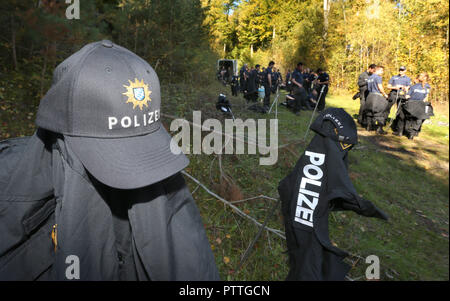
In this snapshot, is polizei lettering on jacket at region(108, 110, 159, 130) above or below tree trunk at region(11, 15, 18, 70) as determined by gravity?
below

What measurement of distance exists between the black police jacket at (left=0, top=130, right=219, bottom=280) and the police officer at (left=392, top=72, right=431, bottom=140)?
27.3ft

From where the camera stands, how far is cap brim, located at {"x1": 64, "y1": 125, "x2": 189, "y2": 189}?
688mm

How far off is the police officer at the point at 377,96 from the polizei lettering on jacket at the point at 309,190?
300 inches

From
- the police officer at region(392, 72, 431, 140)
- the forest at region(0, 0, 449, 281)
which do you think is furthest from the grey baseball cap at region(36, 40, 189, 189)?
the police officer at region(392, 72, 431, 140)

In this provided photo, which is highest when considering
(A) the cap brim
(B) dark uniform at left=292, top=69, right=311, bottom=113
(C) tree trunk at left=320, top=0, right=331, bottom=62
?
(C) tree trunk at left=320, top=0, right=331, bottom=62

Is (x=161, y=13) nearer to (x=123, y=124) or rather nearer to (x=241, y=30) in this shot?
(x=241, y=30)

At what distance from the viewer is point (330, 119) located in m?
1.85

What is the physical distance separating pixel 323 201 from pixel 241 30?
3886 mm

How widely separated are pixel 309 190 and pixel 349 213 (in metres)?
3.06

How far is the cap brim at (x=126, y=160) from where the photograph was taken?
0.69m

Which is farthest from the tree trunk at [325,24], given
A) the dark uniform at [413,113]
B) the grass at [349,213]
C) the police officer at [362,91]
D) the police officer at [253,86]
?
the police officer at [253,86]

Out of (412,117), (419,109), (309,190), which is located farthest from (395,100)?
(309,190)

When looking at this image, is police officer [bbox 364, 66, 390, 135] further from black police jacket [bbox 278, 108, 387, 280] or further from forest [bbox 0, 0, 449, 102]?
black police jacket [bbox 278, 108, 387, 280]
